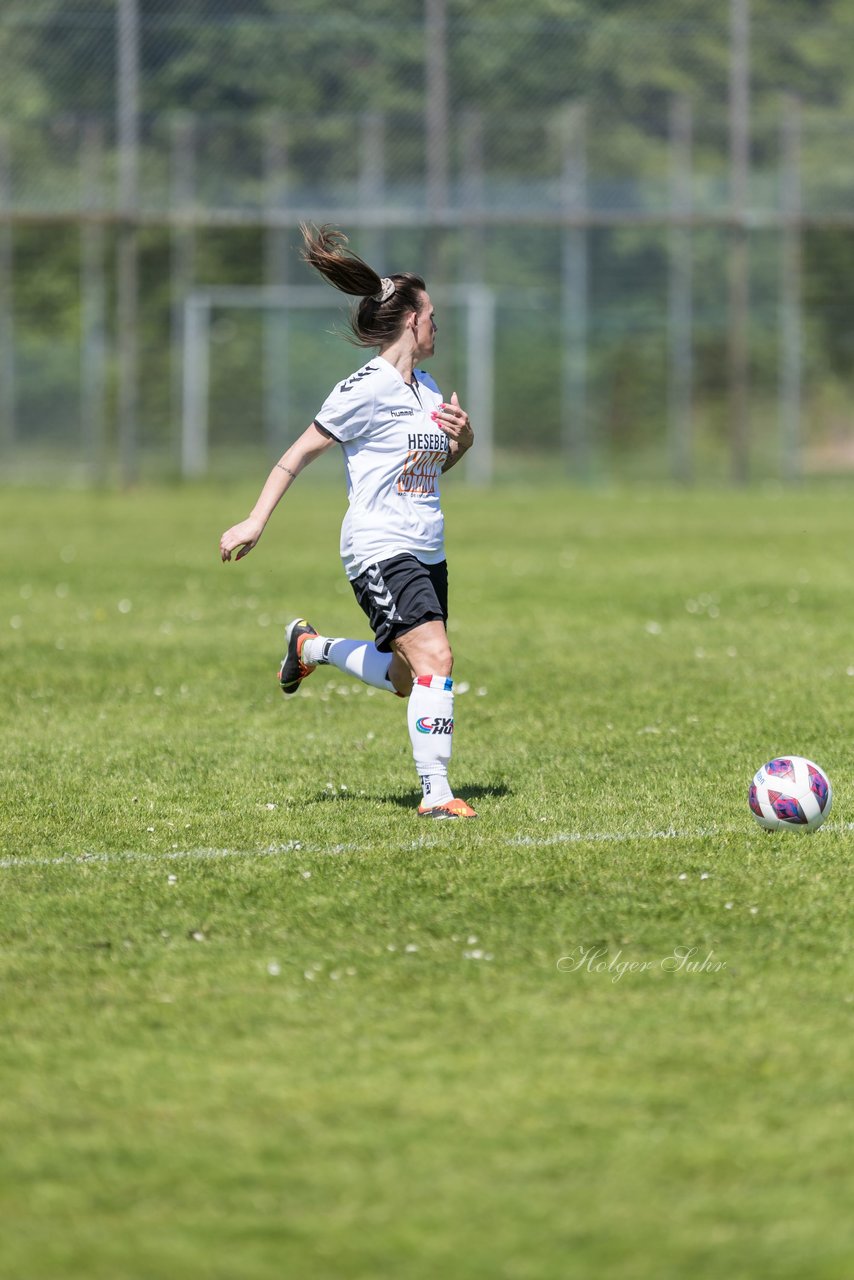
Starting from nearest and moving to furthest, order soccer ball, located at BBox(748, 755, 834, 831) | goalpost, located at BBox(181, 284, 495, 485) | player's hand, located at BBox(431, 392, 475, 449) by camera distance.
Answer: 1. soccer ball, located at BBox(748, 755, 834, 831)
2. player's hand, located at BBox(431, 392, 475, 449)
3. goalpost, located at BBox(181, 284, 495, 485)

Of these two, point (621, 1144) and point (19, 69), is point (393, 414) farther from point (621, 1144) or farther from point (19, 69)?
point (19, 69)

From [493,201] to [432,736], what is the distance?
2427cm

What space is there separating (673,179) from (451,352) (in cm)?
458

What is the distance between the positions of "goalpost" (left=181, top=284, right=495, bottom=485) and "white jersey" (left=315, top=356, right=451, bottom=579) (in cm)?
2364

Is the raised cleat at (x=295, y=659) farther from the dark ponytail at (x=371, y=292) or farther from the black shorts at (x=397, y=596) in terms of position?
the dark ponytail at (x=371, y=292)

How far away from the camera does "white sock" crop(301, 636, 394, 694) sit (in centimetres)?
771

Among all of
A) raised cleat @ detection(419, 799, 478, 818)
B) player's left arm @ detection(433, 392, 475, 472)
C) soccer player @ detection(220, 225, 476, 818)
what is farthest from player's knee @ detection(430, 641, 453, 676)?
player's left arm @ detection(433, 392, 475, 472)

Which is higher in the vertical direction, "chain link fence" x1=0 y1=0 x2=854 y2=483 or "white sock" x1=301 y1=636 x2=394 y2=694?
"chain link fence" x1=0 y1=0 x2=854 y2=483

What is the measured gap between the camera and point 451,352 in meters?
31.6

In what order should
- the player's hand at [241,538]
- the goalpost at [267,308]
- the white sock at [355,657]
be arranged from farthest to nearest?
the goalpost at [267,308] → the white sock at [355,657] → the player's hand at [241,538]

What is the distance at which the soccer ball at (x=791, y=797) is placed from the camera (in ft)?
21.4

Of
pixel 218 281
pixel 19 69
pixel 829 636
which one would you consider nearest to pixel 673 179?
pixel 218 281

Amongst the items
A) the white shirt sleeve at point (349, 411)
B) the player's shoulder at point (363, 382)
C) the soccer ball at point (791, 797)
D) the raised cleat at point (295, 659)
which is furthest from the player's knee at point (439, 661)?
the soccer ball at point (791, 797)

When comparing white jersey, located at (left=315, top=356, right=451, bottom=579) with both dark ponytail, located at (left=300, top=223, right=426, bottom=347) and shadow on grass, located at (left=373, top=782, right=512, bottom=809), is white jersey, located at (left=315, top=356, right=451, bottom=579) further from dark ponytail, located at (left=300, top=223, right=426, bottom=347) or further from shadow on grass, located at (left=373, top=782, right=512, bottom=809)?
shadow on grass, located at (left=373, top=782, right=512, bottom=809)
